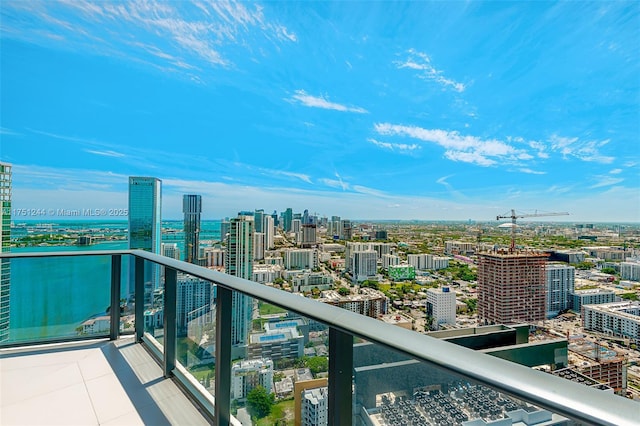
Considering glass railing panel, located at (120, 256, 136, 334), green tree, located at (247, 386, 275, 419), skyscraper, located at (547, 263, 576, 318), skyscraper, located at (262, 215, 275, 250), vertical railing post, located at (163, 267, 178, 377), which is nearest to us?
green tree, located at (247, 386, 275, 419)

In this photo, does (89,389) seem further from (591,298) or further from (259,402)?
(591,298)

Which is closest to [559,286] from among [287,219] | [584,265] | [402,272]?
[584,265]

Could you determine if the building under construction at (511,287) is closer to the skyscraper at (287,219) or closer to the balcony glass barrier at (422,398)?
the skyscraper at (287,219)

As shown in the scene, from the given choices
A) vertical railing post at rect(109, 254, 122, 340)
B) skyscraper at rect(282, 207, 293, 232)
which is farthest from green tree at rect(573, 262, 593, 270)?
vertical railing post at rect(109, 254, 122, 340)

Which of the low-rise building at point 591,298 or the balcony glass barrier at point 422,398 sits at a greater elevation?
the balcony glass barrier at point 422,398

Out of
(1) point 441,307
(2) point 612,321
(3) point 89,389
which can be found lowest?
(1) point 441,307

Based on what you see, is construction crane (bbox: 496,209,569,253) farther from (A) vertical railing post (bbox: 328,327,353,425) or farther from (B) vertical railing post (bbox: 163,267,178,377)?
(A) vertical railing post (bbox: 328,327,353,425)

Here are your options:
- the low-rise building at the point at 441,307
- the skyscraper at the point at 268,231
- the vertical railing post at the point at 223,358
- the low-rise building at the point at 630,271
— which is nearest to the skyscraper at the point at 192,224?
the skyscraper at the point at 268,231
